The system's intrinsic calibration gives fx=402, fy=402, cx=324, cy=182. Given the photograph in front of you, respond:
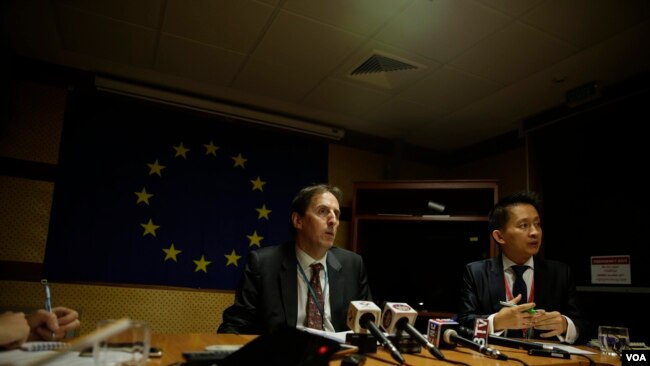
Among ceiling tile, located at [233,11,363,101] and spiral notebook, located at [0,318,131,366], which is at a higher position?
ceiling tile, located at [233,11,363,101]

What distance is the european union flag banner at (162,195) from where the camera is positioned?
3.18 meters

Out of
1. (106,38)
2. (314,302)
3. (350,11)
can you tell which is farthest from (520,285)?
(106,38)

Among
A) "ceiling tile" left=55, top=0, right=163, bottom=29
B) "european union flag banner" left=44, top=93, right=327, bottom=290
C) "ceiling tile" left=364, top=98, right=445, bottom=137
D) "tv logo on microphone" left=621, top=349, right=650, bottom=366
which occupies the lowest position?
"tv logo on microphone" left=621, top=349, right=650, bottom=366

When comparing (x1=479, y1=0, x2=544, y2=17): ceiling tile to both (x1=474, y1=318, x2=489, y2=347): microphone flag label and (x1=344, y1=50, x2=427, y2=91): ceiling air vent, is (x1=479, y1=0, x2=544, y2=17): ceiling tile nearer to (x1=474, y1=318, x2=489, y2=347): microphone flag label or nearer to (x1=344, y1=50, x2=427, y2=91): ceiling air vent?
(x1=344, y1=50, x2=427, y2=91): ceiling air vent

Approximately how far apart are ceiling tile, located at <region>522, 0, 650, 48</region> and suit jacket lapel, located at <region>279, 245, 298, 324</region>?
204cm

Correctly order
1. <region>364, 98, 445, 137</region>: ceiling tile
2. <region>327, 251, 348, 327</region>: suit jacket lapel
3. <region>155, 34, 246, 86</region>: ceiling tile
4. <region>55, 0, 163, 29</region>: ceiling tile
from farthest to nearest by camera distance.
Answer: <region>364, 98, 445, 137</region>: ceiling tile, <region>155, 34, 246, 86</region>: ceiling tile, <region>55, 0, 163, 29</region>: ceiling tile, <region>327, 251, 348, 327</region>: suit jacket lapel

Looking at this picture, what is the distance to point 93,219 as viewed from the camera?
3.21m

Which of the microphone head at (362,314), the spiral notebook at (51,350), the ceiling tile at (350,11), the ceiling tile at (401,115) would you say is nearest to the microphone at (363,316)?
the microphone head at (362,314)

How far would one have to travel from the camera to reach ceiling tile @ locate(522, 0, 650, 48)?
92.0 inches

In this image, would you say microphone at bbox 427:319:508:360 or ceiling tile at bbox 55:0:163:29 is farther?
ceiling tile at bbox 55:0:163:29

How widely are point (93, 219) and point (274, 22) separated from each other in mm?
2105

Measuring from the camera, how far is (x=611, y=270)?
10.7 ft

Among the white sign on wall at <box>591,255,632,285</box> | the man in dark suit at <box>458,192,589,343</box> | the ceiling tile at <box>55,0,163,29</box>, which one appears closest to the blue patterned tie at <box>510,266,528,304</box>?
the man in dark suit at <box>458,192,589,343</box>

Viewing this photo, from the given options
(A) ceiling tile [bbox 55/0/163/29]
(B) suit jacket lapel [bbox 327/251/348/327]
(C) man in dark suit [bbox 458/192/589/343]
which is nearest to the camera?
(B) suit jacket lapel [bbox 327/251/348/327]
